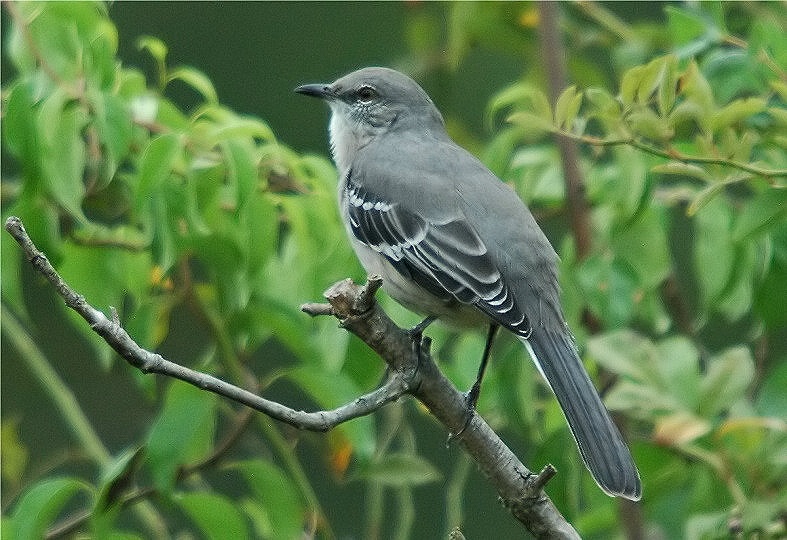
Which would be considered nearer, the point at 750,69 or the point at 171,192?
the point at 171,192

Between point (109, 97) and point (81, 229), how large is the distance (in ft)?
1.35

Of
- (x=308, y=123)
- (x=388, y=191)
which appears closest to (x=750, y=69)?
(x=388, y=191)

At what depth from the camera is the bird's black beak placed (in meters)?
4.21

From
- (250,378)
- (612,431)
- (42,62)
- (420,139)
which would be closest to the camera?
(612,431)

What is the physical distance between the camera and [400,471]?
3287mm

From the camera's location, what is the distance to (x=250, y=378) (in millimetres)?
3416

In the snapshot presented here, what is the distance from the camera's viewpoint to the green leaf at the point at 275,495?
2.96m

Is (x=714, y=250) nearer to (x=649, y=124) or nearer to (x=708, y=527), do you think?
(x=649, y=124)

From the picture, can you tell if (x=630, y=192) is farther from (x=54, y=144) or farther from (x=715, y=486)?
(x=54, y=144)

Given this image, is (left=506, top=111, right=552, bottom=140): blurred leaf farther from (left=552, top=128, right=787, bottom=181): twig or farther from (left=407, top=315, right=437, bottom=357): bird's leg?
(left=407, top=315, right=437, bottom=357): bird's leg

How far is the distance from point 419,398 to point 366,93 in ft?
6.06

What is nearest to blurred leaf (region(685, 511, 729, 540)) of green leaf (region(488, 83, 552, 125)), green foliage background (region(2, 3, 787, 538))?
green foliage background (region(2, 3, 787, 538))

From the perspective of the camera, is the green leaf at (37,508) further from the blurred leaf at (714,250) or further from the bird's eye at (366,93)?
the bird's eye at (366,93)

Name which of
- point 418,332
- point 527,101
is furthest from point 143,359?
point 527,101
